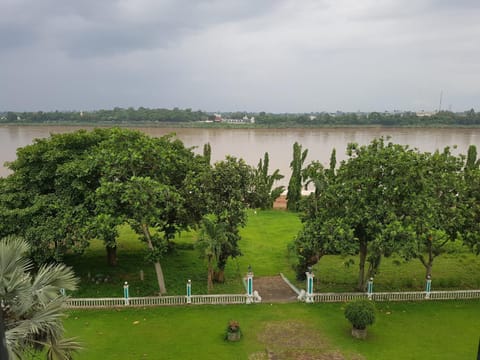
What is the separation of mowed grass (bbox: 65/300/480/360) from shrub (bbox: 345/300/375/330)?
47cm

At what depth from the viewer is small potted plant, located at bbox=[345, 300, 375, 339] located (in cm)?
1048

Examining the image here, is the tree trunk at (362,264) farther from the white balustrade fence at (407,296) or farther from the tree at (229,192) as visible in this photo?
the tree at (229,192)

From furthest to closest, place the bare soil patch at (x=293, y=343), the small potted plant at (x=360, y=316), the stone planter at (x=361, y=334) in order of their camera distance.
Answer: the stone planter at (x=361, y=334) → the small potted plant at (x=360, y=316) → the bare soil patch at (x=293, y=343)

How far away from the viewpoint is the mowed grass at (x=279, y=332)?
10.1 metres

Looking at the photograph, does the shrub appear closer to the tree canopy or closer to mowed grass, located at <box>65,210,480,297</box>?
the tree canopy

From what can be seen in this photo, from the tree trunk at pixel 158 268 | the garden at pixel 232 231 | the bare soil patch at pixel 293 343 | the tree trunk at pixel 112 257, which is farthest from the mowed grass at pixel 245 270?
the bare soil patch at pixel 293 343

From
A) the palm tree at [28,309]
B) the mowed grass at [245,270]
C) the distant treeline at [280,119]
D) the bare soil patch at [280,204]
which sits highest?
the distant treeline at [280,119]

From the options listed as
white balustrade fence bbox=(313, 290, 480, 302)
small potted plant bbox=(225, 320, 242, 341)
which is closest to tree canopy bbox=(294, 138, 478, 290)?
white balustrade fence bbox=(313, 290, 480, 302)

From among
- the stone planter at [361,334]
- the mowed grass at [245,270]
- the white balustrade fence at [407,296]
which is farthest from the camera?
the mowed grass at [245,270]

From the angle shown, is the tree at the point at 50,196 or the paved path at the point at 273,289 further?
the paved path at the point at 273,289

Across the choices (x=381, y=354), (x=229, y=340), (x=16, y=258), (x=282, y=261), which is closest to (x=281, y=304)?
(x=229, y=340)

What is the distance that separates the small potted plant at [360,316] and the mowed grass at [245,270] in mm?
2458

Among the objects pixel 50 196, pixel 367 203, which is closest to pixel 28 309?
pixel 50 196

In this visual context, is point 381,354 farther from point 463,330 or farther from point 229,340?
point 229,340
